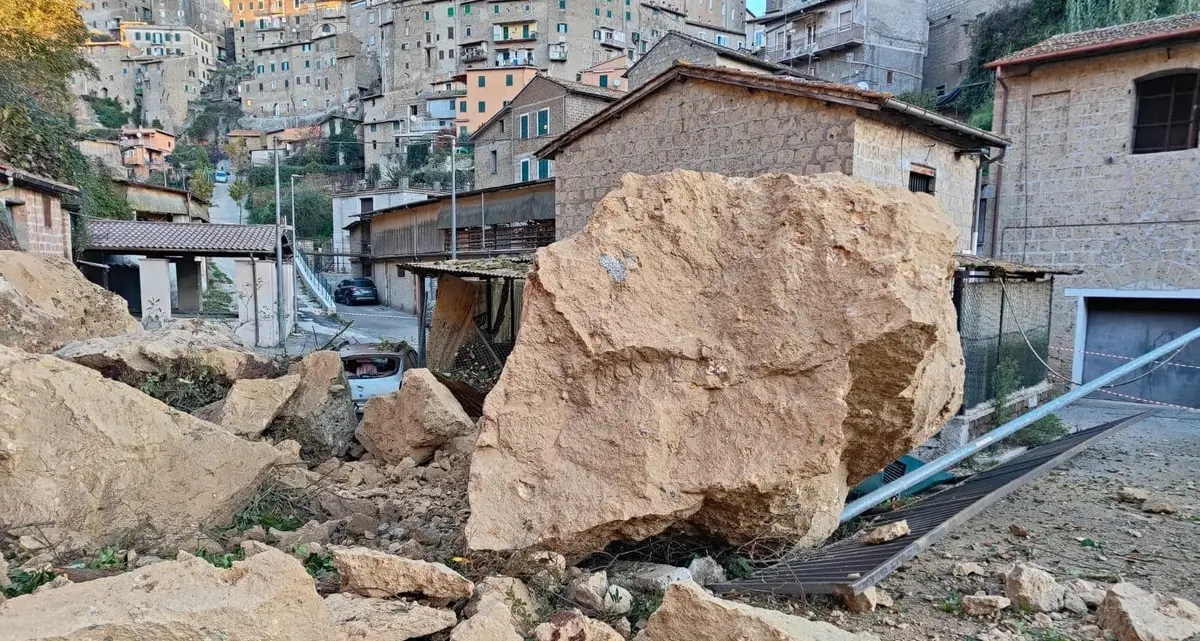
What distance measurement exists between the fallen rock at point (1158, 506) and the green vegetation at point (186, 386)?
348 inches

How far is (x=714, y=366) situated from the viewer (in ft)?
12.9

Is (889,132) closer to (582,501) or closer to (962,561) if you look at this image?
(962,561)

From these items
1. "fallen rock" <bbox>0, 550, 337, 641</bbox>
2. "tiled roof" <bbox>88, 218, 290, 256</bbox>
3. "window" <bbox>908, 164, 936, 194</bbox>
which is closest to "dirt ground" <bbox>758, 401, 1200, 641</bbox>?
"fallen rock" <bbox>0, 550, 337, 641</bbox>

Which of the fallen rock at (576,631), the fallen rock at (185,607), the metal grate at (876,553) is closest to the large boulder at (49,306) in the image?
the fallen rock at (185,607)

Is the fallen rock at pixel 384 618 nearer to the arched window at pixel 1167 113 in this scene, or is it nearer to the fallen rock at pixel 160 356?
the fallen rock at pixel 160 356

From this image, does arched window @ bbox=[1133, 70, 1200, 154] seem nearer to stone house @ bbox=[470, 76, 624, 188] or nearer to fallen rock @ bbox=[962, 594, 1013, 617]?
fallen rock @ bbox=[962, 594, 1013, 617]

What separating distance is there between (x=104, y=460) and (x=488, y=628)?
10.4 ft

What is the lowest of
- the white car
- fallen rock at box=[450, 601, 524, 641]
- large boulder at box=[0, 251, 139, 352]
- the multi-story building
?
the white car

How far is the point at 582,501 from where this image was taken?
3816mm

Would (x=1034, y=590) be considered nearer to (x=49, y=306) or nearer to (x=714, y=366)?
(x=714, y=366)

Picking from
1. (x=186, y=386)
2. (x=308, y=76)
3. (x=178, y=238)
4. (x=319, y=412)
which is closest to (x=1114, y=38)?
(x=319, y=412)

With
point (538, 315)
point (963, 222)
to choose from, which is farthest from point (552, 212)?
point (538, 315)

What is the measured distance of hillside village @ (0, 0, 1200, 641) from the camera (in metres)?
3.47

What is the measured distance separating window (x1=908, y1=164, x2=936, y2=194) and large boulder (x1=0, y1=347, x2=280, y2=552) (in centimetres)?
1059
